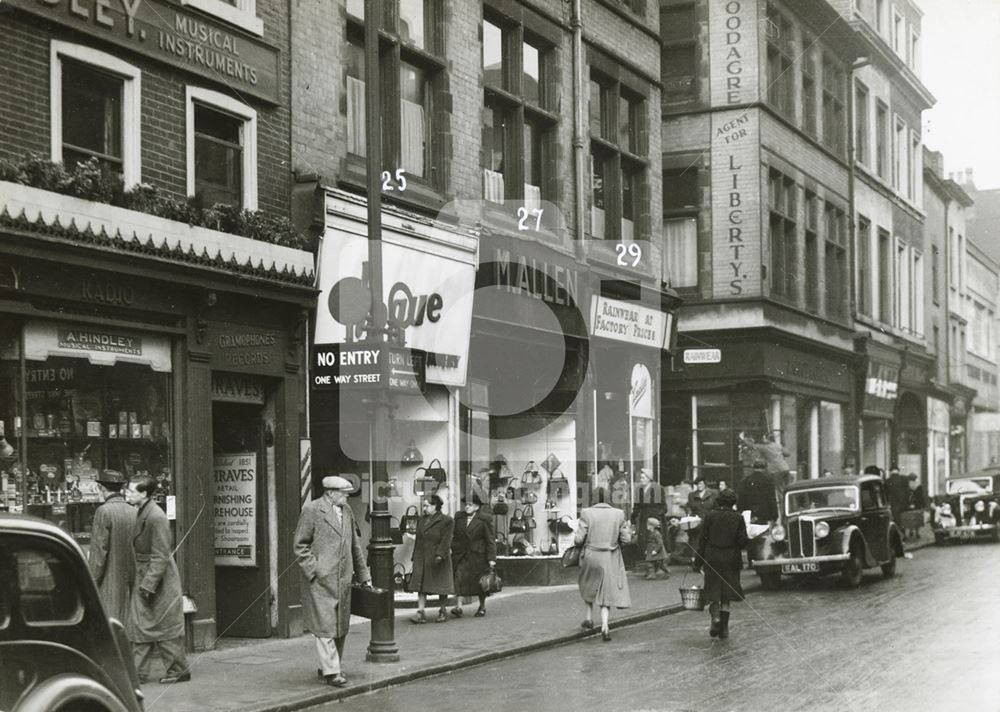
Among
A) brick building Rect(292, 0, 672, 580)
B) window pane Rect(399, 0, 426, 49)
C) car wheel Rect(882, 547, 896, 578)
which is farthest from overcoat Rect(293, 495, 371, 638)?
car wheel Rect(882, 547, 896, 578)

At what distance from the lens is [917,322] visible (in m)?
46.9

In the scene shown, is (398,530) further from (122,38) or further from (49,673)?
(49,673)

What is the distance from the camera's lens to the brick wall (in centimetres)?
1286

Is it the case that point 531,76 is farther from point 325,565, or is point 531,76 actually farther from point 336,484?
point 325,565

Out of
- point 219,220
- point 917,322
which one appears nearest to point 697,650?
point 219,220

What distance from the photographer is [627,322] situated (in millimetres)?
26266

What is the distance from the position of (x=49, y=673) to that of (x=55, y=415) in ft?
23.4

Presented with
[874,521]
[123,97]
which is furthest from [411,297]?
[874,521]

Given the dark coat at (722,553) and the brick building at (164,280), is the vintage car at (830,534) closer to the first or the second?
the dark coat at (722,553)

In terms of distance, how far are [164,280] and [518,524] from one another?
35.0 feet

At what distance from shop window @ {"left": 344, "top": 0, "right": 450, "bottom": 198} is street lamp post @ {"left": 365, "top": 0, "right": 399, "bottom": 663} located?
4180mm

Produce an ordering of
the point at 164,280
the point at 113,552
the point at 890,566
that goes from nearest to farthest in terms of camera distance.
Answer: the point at 113,552
the point at 164,280
the point at 890,566

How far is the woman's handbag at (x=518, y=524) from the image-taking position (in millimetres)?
23344

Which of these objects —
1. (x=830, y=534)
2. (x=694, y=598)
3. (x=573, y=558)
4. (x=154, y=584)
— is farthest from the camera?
(x=830, y=534)
